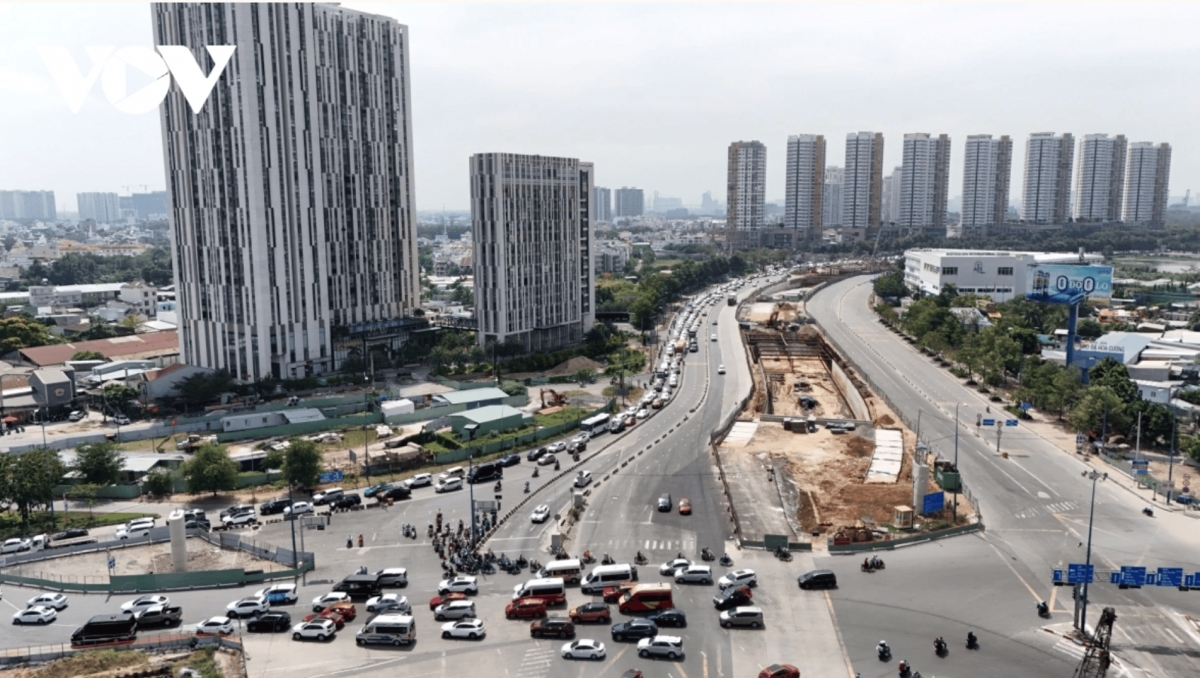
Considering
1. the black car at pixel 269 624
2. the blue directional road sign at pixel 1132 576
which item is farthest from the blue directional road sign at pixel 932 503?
the black car at pixel 269 624

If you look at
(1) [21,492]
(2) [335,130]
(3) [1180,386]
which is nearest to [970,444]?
(3) [1180,386]

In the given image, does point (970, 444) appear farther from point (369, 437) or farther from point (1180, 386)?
point (369, 437)

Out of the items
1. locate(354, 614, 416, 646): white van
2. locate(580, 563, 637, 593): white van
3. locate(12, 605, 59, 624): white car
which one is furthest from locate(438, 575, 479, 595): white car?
locate(12, 605, 59, 624): white car

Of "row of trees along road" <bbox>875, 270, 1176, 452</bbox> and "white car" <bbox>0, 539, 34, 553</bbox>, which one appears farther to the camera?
"row of trees along road" <bbox>875, 270, 1176, 452</bbox>

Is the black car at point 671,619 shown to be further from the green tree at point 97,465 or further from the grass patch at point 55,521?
the green tree at point 97,465

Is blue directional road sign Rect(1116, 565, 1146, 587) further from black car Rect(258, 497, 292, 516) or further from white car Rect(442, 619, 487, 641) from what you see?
black car Rect(258, 497, 292, 516)

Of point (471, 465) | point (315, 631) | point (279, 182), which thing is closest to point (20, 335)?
point (279, 182)

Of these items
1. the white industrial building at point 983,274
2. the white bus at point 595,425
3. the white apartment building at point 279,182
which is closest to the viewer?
the white bus at point 595,425
